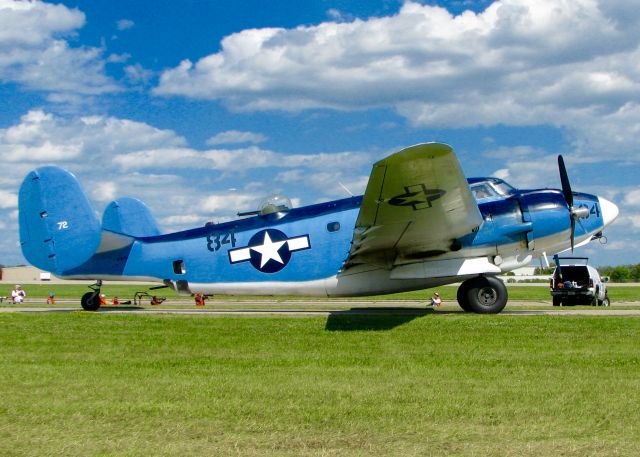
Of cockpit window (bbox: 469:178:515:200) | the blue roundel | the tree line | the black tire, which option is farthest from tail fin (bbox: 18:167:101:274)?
the tree line

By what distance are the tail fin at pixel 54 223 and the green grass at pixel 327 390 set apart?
196 inches

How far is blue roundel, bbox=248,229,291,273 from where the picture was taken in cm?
1836

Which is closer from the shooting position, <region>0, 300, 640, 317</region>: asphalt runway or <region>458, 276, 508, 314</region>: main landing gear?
<region>458, 276, 508, 314</region>: main landing gear

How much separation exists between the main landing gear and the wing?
3.91 ft

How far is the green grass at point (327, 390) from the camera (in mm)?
6055

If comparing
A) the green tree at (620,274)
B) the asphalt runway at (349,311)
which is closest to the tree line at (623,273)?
the green tree at (620,274)

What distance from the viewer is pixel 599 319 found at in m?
15.6

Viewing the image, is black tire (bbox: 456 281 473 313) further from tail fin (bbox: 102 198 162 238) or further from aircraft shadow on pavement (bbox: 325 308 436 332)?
tail fin (bbox: 102 198 162 238)

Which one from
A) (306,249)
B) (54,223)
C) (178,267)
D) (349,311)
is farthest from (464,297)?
(54,223)

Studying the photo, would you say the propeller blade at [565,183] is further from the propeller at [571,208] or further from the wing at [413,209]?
the wing at [413,209]

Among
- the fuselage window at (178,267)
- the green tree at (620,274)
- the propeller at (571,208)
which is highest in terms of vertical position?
the propeller at (571,208)

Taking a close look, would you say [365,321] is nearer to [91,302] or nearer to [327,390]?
[327,390]

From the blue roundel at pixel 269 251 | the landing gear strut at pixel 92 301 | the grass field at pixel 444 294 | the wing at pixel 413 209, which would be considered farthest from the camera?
the grass field at pixel 444 294

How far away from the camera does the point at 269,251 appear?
18422 mm
